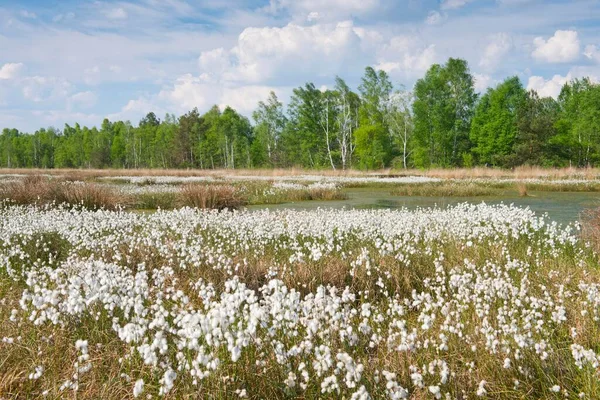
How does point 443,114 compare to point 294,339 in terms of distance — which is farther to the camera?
point 443,114

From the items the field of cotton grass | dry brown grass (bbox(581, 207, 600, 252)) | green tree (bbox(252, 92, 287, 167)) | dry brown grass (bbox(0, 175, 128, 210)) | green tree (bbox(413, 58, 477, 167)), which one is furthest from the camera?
green tree (bbox(252, 92, 287, 167))

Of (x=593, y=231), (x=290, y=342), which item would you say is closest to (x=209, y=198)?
(x=593, y=231)

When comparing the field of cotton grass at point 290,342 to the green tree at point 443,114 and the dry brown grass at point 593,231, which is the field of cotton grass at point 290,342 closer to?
the dry brown grass at point 593,231

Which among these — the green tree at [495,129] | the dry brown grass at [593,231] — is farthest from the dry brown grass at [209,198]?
the green tree at [495,129]

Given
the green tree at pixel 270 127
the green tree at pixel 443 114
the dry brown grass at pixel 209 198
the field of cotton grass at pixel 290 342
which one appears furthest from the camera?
the green tree at pixel 270 127

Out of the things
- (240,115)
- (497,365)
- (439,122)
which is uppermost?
(240,115)

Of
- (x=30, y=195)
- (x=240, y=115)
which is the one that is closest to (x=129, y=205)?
(x=30, y=195)

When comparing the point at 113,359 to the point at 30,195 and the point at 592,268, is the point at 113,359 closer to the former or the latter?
the point at 592,268

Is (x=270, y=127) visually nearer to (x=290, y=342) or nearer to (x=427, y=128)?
(x=427, y=128)

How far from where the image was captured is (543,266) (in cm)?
752

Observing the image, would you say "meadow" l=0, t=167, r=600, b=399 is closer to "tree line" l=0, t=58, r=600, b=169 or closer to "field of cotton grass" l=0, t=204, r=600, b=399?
"field of cotton grass" l=0, t=204, r=600, b=399

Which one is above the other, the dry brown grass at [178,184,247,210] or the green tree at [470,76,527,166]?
the green tree at [470,76,527,166]

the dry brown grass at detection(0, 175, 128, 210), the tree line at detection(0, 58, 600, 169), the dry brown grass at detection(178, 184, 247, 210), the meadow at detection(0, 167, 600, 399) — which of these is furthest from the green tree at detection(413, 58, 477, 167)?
the meadow at detection(0, 167, 600, 399)

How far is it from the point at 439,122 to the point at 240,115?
145 feet
